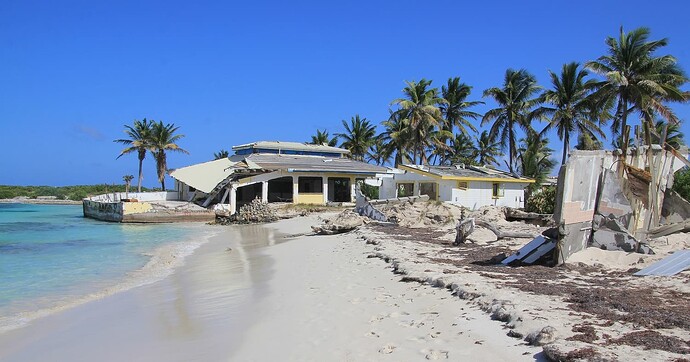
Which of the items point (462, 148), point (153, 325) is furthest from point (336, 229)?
point (462, 148)

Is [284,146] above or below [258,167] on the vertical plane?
above

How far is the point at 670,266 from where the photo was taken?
802 cm

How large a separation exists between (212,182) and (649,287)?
3364 cm

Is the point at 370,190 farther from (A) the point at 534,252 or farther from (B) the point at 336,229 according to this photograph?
(A) the point at 534,252

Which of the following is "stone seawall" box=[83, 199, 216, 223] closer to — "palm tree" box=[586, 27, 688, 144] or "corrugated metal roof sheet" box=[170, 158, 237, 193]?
"corrugated metal roof sheet" box=[170, 158, 237, 193]

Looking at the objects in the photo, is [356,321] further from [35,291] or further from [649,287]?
[35,291]

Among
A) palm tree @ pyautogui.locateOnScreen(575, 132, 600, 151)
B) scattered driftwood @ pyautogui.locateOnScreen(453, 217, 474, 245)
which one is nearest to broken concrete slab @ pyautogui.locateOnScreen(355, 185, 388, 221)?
scattered driftwood @ pyautogui.locateOnScreen(453, 217, 474, 245)

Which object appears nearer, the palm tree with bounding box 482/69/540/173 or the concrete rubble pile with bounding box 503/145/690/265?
the concrete rubble pile with bounding box 503/145/690/265

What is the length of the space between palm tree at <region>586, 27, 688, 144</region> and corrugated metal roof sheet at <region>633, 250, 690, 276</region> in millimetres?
22515

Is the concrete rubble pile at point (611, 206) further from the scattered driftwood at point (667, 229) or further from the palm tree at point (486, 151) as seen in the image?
the palm tree at point (486, 151)

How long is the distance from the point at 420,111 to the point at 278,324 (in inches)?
1439

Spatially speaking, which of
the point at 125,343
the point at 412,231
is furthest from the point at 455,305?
the point at 412,231

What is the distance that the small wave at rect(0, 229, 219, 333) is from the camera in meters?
8.95

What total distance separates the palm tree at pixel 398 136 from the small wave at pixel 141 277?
2530 cm
